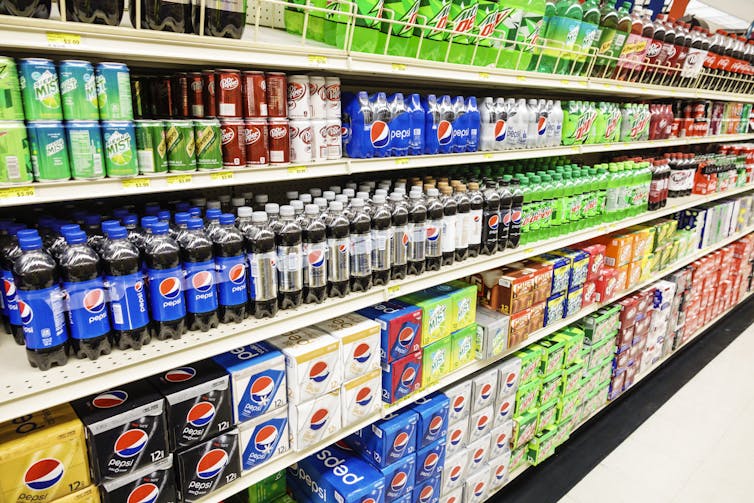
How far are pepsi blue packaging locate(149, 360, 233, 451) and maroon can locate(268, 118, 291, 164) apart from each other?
2.21 feet

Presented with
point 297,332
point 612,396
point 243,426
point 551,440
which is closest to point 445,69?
point 297,332

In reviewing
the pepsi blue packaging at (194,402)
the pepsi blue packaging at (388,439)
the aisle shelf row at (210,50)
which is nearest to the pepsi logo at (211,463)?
the pepsi blue packaging at (194,402)

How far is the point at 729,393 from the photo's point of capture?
3.60m

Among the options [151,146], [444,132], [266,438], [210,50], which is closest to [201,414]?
[266,438]

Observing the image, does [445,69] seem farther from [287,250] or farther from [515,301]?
[515,301]

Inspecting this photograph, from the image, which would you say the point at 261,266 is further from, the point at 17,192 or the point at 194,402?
the point at 17,192

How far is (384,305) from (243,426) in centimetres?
75

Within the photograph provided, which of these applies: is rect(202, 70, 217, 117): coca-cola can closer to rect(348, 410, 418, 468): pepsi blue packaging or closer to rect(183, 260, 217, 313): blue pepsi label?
rect(183, 260, 217, 313): blue pepsi label

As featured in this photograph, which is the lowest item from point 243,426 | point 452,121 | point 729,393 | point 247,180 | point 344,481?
point 729,393

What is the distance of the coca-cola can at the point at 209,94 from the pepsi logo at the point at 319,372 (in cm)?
86

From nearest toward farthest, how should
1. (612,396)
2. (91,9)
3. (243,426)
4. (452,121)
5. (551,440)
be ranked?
(91,9)
(243,426)
(452,121)
(551,440)
(612,396)

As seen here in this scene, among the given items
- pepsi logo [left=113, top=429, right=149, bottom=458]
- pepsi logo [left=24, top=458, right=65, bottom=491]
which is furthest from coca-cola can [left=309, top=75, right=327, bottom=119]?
pepsi logo [left=24, top=458, right=65, bottom=491]

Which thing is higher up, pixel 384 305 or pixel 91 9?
pixel 91 9

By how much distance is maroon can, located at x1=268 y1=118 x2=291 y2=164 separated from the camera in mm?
1466
